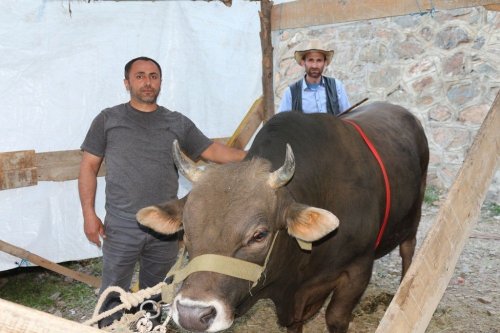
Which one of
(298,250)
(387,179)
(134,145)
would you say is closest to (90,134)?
(134,145)

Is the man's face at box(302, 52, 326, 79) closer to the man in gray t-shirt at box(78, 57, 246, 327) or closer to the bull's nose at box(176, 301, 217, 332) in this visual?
the man in gray t-shirt at box(78, 57, 246, 327)

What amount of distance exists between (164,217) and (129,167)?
934 millimetres

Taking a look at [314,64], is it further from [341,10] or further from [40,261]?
[40,261]

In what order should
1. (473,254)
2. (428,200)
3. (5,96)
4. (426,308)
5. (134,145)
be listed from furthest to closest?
(428,200) < (473,254) < (5,96) < (134,145) < (426,308)

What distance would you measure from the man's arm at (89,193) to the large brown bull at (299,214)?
985 millimetres

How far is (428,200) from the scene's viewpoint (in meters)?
7.17

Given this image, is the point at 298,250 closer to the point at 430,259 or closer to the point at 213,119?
the point at 430,259

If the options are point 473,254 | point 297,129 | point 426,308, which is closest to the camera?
point 426,308

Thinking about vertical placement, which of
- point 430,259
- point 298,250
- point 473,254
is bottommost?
point 473,254

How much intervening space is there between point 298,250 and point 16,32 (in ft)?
11.1

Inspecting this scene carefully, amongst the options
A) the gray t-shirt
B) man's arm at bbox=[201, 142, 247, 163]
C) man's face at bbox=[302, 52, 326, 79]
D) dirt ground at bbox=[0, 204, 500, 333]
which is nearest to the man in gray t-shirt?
the gray t-shirt

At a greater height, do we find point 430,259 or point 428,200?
point 430,259

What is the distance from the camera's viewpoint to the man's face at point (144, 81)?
3426 mm

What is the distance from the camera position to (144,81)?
11.3ft
